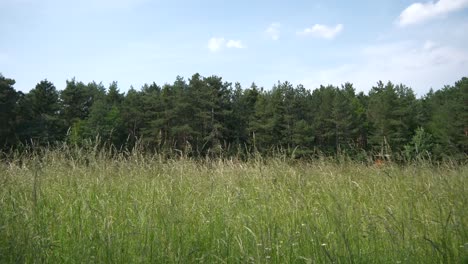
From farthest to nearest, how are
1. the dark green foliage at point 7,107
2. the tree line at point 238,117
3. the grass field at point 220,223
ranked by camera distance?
the tree line at point 238,117
the dark green foliage at point 7,107
the grass field at point 220,223

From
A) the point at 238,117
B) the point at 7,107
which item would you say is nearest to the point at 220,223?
the point at 7,107

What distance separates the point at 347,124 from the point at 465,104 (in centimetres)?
1466

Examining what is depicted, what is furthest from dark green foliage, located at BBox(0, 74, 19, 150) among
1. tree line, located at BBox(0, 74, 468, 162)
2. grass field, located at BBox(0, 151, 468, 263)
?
grass field, located at BBox(0, 151, 468, 263)

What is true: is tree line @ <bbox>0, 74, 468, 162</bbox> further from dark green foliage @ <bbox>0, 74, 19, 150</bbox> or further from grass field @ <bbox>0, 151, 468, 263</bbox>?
grass field @ <bbox>0, 151, 468, 263</bbox>

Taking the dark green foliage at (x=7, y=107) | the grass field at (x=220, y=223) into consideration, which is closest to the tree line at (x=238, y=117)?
the dark green foliage at (x=7, y=107)

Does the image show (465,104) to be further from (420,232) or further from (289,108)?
(420,232)

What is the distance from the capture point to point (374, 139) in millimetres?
46406

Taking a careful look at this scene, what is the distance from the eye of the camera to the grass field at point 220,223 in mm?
2438

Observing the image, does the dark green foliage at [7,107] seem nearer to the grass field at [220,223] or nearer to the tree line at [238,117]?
the tree line at [238,117]

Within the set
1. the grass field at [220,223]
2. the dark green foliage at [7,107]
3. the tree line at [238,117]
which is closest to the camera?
the grass field at [220,223]

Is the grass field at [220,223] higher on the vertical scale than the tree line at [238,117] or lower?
lower

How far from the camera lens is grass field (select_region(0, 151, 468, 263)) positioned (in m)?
2.44

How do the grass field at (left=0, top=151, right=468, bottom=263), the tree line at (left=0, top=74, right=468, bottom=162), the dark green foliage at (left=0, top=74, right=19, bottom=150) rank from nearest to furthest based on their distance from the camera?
1. the grass field at (left=0, top=151, right=468, bottom=263)
2. the dark green foliage at (left=0, top=74, right=19, bottom=150)
3. the tree line at (left=0, top=74, right=468, bottom=162)

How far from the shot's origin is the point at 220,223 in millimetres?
3270
